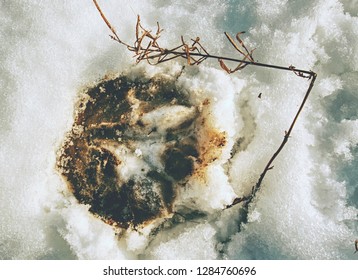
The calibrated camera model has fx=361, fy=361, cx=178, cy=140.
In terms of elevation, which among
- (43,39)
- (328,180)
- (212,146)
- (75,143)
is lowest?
(328,180)

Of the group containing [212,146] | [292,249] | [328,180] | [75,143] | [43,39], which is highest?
[43,39]

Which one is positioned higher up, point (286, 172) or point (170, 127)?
point (170, 127)

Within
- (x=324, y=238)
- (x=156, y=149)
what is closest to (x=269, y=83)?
(x=156, y=149)

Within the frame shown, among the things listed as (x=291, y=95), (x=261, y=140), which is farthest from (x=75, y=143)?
(x=291, y=95)

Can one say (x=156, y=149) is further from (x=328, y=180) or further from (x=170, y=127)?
(x=328, y=180)

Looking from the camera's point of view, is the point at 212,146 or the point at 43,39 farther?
the point at 43,39

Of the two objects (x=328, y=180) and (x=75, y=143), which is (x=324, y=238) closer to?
(x=328, y=180)
